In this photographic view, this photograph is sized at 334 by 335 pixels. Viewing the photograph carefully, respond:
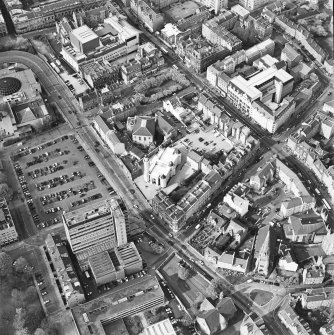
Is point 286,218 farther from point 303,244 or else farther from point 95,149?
point 95,149

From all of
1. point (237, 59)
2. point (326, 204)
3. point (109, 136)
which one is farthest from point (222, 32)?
point (326, 204)

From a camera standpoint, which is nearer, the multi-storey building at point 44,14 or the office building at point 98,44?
the office building at point 98,44

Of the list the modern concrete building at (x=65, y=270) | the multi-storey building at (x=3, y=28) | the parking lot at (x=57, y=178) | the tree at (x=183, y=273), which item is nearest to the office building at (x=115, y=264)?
the modern concrete building at (x=65, y=270)

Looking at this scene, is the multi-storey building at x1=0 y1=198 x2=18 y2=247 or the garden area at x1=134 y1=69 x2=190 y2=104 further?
the garden area at x1=134 y1=69 x2=190 y2=104

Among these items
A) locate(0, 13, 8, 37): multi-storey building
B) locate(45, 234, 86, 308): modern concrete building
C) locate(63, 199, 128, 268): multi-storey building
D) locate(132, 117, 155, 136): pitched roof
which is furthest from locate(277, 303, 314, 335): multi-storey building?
locate(0, 13, 8, 37): multi-storey building

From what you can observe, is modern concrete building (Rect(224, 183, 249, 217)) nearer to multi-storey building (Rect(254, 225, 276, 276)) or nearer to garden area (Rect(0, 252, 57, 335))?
multi-storey building (Rect(254, 225, 276, 276))

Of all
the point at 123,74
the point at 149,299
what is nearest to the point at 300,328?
the point at 149,299

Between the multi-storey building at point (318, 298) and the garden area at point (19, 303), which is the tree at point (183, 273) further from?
the garden area at point (19, 303)
